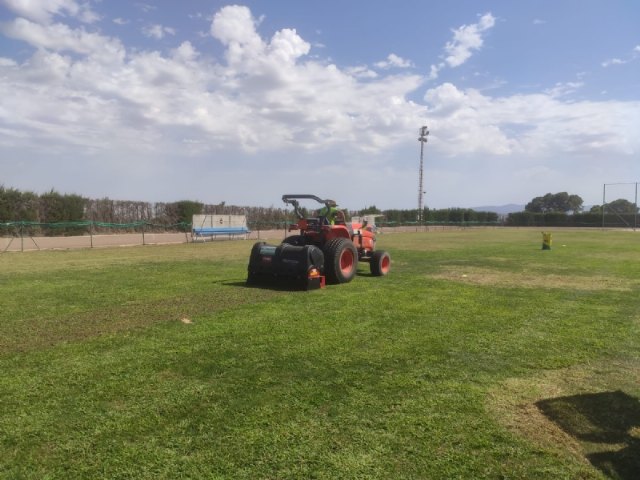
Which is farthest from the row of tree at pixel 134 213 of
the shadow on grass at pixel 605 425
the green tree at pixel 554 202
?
the green tree at pixel 554 202

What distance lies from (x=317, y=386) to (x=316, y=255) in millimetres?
5613

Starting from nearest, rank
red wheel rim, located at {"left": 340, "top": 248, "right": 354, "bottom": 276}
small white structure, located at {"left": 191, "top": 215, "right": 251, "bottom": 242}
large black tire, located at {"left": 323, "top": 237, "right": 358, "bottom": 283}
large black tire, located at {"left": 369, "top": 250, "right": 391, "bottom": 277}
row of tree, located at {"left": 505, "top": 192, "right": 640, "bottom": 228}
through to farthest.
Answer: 1. large black tire, located at {"left": 323, "top": 237, "right": 358, "bottom": 283}
2. red wheel rim, located at {"left": 340, "top": 248, "right": 354, "bottom": 276}
3. large black tire, located at {"left": 369, "top": 250, "right": 391, "bottom": 277}
4. small white structure, located at {"left": 191, "top": 215, "right": 251, "bottom": 242}
5. row of tree, located at {"left": 505, "top": 192, "right": 640, "bottom": 228}

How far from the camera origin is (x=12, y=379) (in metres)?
4.60

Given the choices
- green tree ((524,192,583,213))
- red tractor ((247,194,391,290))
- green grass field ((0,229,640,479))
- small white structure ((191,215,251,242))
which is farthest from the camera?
green tree ((524,192,583,213))

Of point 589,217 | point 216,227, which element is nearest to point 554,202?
point 589,217

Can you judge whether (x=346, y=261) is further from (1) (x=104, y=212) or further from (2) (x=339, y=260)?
(1) (x=104, y=212)

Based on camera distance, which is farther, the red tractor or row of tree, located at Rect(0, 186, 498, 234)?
row of tree, located at Rect(0, 186, 498, 234)

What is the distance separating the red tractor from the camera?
32.6ft

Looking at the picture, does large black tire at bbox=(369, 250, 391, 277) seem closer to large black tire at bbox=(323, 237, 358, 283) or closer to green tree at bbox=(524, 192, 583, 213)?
large black tire at bbox=(323, 237, 358, 283)

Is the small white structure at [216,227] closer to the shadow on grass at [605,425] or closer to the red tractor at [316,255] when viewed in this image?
the red tractor at [316,255]

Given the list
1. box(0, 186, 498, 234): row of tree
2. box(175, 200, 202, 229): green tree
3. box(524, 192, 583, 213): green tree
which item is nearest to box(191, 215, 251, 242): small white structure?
box(0, 186, 498, 234): row of tree

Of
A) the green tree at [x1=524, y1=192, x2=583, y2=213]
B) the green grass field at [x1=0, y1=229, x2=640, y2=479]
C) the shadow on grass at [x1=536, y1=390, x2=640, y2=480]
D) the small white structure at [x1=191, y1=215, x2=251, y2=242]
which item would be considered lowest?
the shadow on grass at [x1=536, y1=390, x2=640, y2=480]

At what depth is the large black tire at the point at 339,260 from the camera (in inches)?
412

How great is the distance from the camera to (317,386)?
4.52 m
